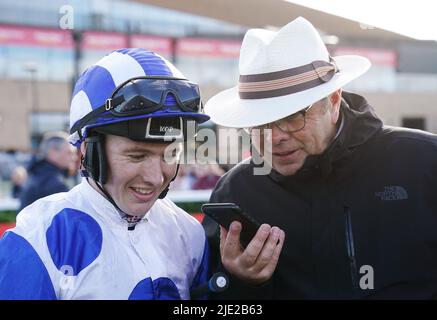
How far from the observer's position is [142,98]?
2045mm

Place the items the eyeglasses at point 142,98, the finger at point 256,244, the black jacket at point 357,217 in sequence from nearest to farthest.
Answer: the eyeglasses at point 142,98 < the finger at point 256,244 < the black jacket at point 357,217

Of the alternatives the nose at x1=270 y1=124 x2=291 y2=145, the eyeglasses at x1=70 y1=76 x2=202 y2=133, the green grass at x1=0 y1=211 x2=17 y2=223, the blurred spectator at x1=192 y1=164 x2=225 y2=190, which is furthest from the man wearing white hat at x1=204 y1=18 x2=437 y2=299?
the blurred spectator at x1=192 y1=164 x2=225 y2=190

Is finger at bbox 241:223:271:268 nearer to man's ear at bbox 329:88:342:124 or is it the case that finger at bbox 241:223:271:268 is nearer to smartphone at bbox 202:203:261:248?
smartphone at bbox 202:203:261:248

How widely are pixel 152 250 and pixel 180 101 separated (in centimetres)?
55

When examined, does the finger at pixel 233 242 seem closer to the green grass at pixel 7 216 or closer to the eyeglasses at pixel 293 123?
the eyeglasses at pixel 293 123

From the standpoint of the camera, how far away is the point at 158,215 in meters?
2.37

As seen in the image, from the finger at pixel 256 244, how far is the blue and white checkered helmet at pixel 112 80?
1.53 feet

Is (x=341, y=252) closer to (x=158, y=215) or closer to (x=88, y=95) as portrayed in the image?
(x=158, y=215)

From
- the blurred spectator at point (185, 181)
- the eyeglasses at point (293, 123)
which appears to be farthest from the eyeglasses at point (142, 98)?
the blurred spectator at point (185, 181)

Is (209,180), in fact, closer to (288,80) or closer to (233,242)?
(288,80)

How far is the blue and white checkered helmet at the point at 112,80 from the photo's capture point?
6.85 ft

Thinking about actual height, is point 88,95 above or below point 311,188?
above

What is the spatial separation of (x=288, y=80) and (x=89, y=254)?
1.04 m

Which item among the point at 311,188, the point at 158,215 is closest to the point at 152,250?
the point at 158,215
